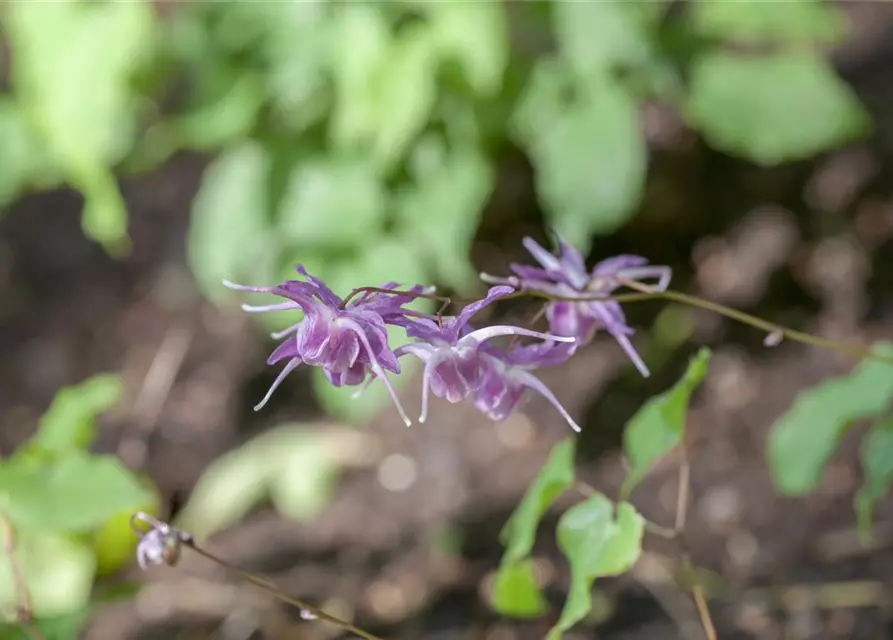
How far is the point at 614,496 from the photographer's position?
129 centimetres

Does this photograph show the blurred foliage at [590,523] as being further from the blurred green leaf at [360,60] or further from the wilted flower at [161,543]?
the blurred green leaf at [360,60]

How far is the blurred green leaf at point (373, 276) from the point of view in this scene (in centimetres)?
131

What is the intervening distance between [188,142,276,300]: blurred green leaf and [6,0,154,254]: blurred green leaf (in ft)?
0.54

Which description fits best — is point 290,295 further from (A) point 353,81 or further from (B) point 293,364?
(A) point 353,81

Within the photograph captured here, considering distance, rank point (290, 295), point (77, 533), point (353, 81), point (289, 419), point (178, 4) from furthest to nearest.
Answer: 1. point (178, 4)
2. point (289, 419)
3. point (353, 81)
4. point (77, 533)
5. point (290, 295)

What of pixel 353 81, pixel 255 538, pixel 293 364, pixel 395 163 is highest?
pixel 293 364

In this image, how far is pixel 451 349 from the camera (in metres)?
0.59

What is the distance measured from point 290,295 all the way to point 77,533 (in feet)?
2.26

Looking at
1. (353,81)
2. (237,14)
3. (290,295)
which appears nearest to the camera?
(290,295)

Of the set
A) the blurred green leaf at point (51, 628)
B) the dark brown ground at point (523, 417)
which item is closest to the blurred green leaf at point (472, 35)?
the dark brown ground at point (523, 417)

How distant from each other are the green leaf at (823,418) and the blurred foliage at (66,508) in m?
0.59

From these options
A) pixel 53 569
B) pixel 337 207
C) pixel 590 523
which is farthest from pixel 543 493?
pixel 337 207

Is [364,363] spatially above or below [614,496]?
above

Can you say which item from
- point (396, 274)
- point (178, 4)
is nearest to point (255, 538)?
point (396, 274)
